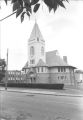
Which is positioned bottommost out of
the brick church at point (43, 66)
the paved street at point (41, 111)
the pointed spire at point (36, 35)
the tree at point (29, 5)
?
the paved street at point (41, 111)

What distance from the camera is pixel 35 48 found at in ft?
190

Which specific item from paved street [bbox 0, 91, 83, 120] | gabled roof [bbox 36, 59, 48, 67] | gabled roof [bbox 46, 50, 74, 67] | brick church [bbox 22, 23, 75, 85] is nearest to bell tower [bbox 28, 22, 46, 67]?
brick church [bbox 22, 23, 75, 85]

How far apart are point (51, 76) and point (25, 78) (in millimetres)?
8691

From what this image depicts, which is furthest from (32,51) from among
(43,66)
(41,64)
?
(43,66)

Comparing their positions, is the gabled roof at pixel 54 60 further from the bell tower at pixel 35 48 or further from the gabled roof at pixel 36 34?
the gabled roof at pixel 36 34

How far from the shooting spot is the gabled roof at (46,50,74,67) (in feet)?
185

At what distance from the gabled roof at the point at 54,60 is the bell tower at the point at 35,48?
7.07ft

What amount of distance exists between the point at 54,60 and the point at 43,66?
17.3ft

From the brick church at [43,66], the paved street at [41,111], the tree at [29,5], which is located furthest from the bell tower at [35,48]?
the tree at [29,5]

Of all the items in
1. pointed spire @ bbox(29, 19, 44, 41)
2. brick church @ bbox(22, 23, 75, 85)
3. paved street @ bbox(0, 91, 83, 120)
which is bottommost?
paved street @ bbox(0, 91, 83, 120)

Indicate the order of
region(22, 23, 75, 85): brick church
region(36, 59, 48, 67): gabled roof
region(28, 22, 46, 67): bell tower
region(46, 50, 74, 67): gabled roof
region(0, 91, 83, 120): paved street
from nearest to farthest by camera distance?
region(0, 91, 83, 120): paved street
region(22, 23, 75, 85): brick church
region(36, 59, 48, 67): gabled roof
region(46, 50, 74, 67): gabled roof
region(28, 22, 46, 67): bell tower

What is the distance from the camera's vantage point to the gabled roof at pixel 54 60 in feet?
185

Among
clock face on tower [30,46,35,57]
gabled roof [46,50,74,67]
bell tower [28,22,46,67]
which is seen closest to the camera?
gabled roof [46,50,74,67]

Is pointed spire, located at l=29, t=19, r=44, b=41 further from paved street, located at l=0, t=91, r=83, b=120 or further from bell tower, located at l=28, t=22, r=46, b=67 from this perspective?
paved street, located at l=0, t=91, r=83, b=120
